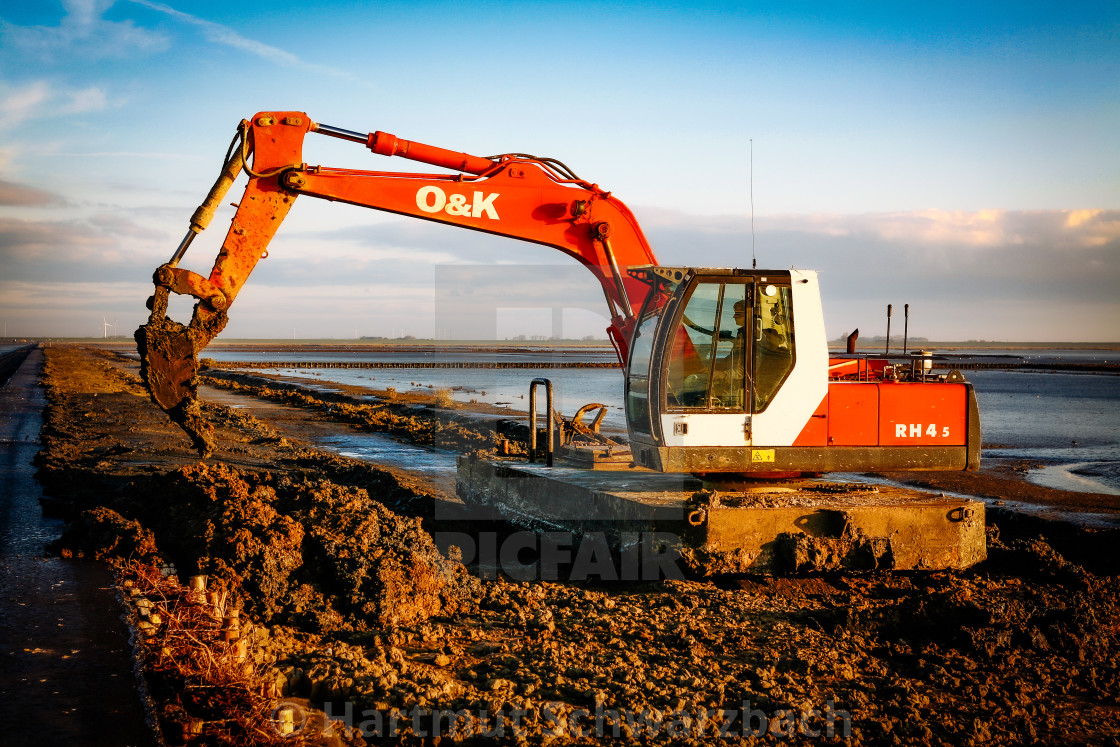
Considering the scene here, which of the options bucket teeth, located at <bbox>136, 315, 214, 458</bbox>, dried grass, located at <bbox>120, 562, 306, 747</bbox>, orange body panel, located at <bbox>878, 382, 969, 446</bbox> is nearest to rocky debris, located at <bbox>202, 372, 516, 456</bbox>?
bucket teeth, located at <bbox>136, 315, 214, 458</bbox>

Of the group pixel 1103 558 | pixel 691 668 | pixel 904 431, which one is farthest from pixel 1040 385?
pixel 691 668

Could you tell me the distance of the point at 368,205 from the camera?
745cm

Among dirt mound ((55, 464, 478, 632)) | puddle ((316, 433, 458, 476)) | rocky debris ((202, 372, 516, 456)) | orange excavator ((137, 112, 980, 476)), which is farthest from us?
rocky debris ((202, 372, 516, 456))

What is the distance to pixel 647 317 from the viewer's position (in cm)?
729

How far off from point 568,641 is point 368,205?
4335mm

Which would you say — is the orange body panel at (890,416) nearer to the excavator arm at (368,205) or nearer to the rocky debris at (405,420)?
the excavator arm at (368,205)

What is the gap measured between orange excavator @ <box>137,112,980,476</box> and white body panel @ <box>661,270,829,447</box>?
0.5 inches

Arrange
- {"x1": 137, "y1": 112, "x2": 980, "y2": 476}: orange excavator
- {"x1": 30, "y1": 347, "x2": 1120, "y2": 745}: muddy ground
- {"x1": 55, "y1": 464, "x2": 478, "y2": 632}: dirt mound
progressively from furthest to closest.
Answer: {"x1": 137, "y1": 112, "x2": 980, "y2": 476}: orange excavator, {"x1": 55, "y1": 464, "x2": 478, "y2": 632}: dirt mound, {"x1": 30, "y1": 347, "x2": 1120, "y2": 745}: muddy ground

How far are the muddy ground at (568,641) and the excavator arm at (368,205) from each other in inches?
57.4

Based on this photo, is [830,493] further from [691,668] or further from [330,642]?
[330,642]

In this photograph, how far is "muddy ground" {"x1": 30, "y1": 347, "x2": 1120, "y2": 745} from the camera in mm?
4324

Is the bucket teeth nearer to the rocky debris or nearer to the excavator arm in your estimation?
the excavator arm

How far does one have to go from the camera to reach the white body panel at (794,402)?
6867 millimetres

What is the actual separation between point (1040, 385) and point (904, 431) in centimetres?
4209
